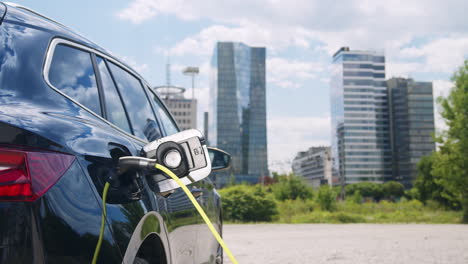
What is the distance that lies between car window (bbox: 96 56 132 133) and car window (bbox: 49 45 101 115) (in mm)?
101

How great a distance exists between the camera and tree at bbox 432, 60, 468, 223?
957 inches

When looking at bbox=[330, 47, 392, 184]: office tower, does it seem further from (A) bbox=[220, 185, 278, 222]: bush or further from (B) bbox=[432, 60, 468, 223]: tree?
(A) bbox=[220, 185, 278, 222]: bush

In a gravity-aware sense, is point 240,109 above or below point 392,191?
above

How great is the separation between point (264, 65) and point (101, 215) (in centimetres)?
17844

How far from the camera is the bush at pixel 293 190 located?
37125 mm

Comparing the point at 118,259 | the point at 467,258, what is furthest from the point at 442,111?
the point at 118,259

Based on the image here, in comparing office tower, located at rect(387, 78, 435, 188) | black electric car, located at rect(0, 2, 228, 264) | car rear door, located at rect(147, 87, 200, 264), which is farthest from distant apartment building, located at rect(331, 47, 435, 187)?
black electric car, located at rect(0, 2, 228, 264)

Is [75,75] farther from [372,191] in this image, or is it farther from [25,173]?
[372,191]

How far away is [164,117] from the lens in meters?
3.47

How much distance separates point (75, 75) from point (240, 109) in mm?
167253

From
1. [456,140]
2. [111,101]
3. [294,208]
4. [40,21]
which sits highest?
[456,140]

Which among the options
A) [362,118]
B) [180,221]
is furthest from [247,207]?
[362,118]

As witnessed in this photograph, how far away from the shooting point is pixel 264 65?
7008 inches

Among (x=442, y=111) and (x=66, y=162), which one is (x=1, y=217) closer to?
(x=66, y=162)
